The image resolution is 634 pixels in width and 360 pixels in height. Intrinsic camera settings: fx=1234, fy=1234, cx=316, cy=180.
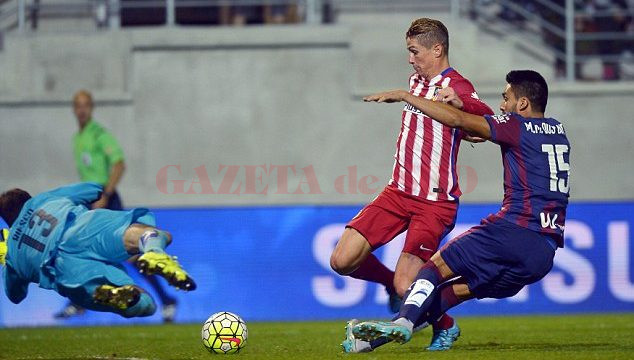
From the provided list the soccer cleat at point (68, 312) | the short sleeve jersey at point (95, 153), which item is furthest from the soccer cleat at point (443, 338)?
the short sleeve jersey at point (95, 153)

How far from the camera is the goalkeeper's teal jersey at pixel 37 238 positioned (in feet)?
31.6

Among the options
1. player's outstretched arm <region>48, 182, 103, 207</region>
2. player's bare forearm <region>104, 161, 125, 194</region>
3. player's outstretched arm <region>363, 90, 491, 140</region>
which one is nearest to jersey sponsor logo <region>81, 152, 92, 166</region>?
player's bare forearm <region>104, 161, 125, 194</region>

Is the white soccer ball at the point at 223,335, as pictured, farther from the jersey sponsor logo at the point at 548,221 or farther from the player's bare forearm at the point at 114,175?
the player's bare forearm at the point at 114,175

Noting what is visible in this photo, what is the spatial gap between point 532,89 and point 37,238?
3.99m

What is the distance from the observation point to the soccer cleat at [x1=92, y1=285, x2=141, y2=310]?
28.6 feet

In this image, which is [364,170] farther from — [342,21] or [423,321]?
[423,321]

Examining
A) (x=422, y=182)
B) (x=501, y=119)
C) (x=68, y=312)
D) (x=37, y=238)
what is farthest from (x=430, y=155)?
(x=68, y=312)

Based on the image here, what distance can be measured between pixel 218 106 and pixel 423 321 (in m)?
9.48

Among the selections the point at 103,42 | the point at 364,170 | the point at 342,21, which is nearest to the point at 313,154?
the point at 364,170

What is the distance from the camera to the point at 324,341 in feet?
34.2

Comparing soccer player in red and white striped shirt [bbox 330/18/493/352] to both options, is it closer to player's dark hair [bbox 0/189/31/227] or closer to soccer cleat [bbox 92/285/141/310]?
soccer cleat [bbox 92/285/141/310]

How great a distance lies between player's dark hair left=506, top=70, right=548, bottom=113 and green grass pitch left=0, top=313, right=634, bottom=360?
1687 millimetres

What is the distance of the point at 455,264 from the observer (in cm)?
822

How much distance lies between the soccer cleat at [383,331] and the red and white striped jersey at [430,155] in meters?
1.57
